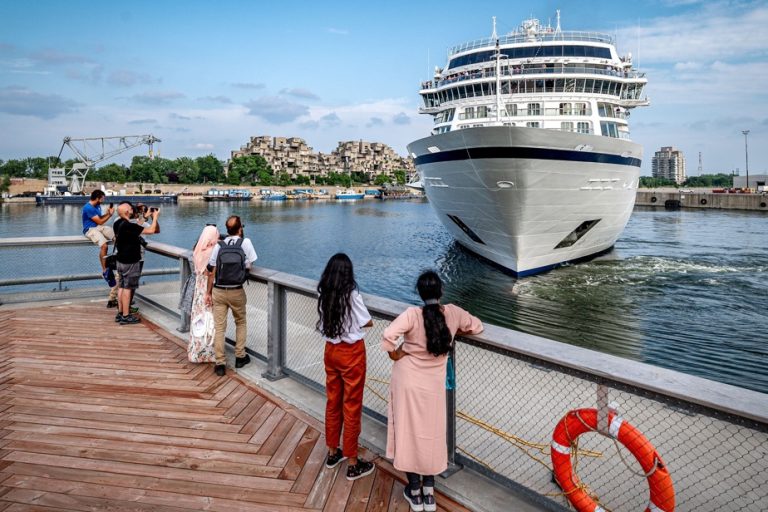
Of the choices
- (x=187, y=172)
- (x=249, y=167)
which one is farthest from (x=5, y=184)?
(x=249, y=167)

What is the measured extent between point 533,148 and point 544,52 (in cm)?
1133

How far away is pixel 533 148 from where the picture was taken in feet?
52.2

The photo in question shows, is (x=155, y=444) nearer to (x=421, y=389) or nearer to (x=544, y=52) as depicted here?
(x=421, y=389)

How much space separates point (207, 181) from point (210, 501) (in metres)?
166

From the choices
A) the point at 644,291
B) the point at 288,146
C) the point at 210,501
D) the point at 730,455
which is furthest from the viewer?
the point at 288,146

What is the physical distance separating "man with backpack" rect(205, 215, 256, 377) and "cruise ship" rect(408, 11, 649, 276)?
485 inches

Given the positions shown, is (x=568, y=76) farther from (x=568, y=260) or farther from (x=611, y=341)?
(x=611, y=341)

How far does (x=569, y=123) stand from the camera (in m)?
22.0

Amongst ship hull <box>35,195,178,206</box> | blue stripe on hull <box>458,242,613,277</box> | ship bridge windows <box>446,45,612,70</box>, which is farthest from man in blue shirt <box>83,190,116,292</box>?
ship hull <box>35,195,178,206</box>

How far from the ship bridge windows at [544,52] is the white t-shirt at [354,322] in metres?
22.9

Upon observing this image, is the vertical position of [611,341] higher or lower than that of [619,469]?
lower

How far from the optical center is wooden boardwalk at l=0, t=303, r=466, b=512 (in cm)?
322

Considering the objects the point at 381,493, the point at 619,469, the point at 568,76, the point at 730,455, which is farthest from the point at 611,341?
the point at 568,76

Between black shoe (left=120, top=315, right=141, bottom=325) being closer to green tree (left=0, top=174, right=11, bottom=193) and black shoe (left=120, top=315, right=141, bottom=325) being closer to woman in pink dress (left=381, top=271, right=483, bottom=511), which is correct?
woman in pink dress (left=381, top=271, right=483, bottom=511)
